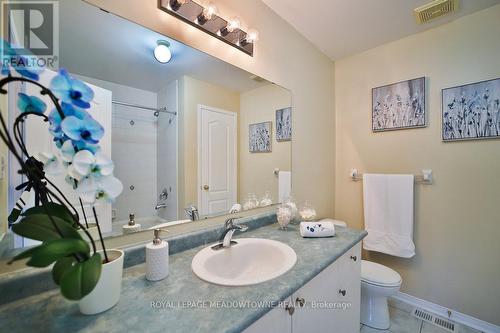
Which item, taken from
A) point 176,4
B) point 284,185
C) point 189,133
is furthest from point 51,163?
point 284,185

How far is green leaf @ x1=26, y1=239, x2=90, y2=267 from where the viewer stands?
0.40m

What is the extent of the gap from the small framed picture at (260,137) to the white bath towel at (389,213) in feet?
3.42

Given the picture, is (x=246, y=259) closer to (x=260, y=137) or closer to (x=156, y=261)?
(x=156, y=261)

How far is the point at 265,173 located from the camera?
1517 millimetres

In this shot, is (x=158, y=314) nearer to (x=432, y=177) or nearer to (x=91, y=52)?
(x=91, y=52)

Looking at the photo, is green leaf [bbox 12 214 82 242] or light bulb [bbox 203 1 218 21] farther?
light bulb [bbox 203 1 218 21]

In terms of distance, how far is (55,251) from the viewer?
411 mm

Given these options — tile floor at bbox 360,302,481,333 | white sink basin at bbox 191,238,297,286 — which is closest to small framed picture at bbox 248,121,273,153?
white sink basin at bbox 191,238,297,286

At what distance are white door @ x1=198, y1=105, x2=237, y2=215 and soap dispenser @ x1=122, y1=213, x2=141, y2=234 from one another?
12.6 inches

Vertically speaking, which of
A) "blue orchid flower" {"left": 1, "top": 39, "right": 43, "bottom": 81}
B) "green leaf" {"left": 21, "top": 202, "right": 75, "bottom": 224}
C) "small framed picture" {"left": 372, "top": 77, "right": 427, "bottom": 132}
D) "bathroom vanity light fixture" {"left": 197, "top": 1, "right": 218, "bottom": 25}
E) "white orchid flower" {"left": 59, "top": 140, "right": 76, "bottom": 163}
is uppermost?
"bathroom vanity light fixture" {"left": 197, "top": 1, "right": 218, "bottom": 25}

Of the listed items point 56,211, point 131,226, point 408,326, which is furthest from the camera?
point 408,326

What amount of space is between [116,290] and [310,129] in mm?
1704

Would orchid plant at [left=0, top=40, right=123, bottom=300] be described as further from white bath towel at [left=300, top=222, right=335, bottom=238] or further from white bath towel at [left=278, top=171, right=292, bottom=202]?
white bath towel at [left=278, top=171, right=292, bottom=202]

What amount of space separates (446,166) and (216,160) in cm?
176
